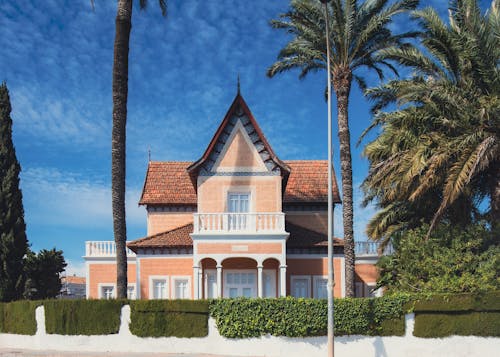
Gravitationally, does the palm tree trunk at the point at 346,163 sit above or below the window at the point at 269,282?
above

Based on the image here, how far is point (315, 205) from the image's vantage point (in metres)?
30.2

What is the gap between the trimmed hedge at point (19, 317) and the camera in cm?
2166

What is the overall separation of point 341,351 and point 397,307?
270 cm

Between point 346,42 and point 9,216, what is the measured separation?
2008 cm

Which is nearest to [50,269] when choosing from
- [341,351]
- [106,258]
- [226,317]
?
[106,258]

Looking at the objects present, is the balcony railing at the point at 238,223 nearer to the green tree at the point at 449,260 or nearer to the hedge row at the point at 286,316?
the hedge row at the point at 286,316

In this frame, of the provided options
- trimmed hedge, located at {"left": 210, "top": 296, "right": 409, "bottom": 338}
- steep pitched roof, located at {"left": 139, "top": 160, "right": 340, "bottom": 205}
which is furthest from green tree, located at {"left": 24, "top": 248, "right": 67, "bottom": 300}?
trimmed hedge, located at {"left": 210, "top": 296, "right": 409, "bottom": 338}

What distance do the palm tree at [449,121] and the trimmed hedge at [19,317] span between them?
1603cm

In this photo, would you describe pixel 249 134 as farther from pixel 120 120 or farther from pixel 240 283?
pixel 240 283

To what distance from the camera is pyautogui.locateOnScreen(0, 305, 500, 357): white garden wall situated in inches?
704

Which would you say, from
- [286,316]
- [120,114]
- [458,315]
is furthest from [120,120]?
[458,315]

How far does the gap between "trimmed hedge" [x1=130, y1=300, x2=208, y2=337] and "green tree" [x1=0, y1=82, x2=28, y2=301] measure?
10.6 metres

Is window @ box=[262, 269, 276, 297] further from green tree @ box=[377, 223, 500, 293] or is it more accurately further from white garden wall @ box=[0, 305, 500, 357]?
green tree @ box=[377, 223, 500, 293]

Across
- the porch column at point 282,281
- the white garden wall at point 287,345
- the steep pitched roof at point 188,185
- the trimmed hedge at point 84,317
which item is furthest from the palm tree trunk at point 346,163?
the trimmed hedge at point 84,317
